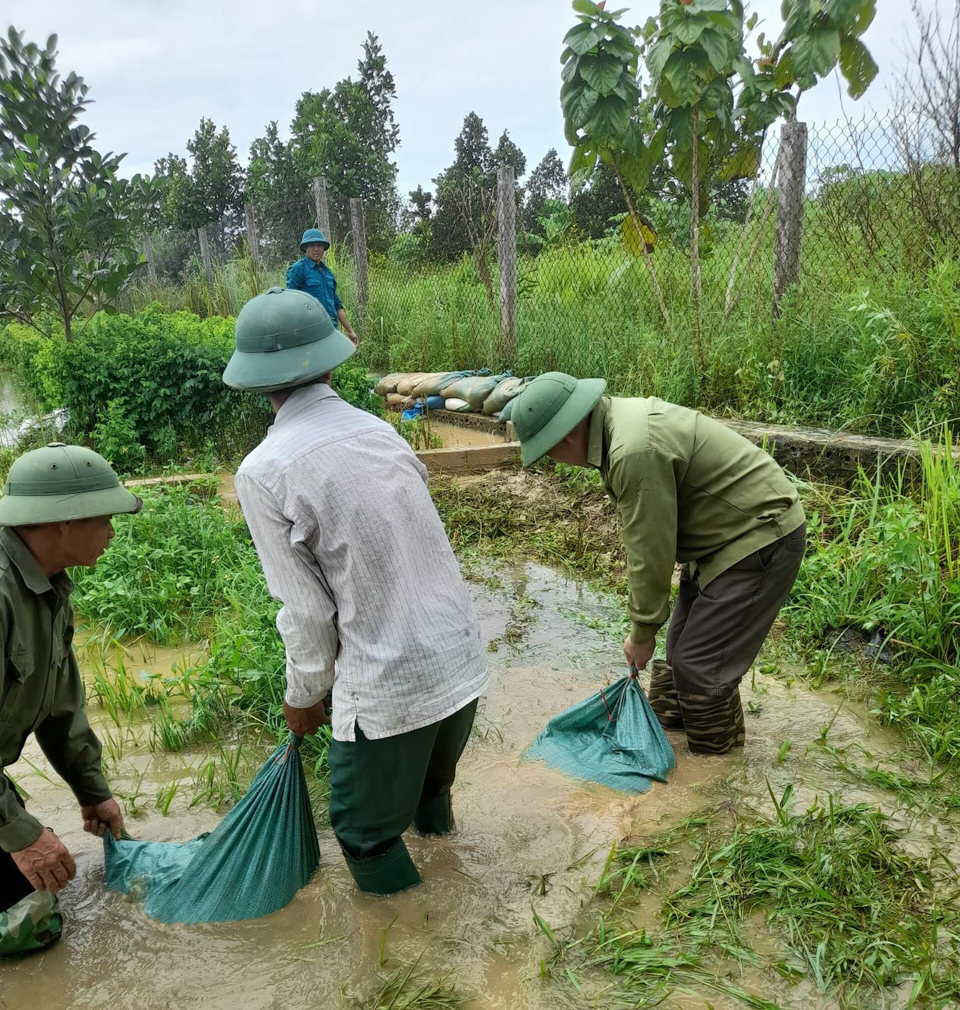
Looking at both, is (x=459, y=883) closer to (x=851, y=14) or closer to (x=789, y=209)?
(x=789, y=209)

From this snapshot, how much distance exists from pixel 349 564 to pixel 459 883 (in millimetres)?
1265

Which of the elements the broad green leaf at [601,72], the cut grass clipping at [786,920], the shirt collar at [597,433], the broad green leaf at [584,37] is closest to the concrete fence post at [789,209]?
the broad green leaf at [601,72]

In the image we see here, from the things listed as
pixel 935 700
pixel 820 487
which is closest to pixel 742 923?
pixel 935 700

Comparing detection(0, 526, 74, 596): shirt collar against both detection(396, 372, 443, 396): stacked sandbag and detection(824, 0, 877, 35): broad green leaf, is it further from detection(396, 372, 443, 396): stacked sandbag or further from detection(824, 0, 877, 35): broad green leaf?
detection(396, 372, 443, 396): stacked sandbag

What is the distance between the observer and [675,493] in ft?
9.37

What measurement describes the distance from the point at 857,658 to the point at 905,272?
10.3 feet

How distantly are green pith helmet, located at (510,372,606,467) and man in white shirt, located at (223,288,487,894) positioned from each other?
0.70m

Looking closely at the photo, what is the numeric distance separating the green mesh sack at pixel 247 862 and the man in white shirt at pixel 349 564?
1.09ft

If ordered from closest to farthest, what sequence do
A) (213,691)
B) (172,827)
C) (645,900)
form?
(645,900) → (172,827) → (213,691)

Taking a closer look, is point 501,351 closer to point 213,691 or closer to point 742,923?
point 213,691

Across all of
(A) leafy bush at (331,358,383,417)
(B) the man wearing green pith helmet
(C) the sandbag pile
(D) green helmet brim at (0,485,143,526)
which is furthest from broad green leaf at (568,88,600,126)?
(D) green helmet brim at (0,485,143,526)

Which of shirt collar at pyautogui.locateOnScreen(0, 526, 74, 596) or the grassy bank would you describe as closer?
shirt collar at pyautogui.locateOnScreen(0, 526, 74, 596)

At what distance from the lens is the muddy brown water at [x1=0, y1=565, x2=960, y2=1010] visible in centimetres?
229

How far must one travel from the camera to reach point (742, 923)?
92.6 inches
